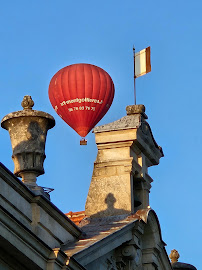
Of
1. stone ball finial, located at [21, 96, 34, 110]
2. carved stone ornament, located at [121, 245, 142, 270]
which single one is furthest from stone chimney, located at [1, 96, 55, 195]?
carved stone ornament, located at [121, 245, 142, 270]

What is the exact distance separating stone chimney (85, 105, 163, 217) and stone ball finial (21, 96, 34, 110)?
4.03m

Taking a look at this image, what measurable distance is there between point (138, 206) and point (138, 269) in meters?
2.05

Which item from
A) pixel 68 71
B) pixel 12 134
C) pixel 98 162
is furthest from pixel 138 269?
pixel 68 71

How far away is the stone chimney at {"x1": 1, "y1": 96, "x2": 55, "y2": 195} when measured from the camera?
2459cm

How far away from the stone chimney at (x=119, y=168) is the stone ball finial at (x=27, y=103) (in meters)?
4.03

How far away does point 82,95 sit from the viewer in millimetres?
42406

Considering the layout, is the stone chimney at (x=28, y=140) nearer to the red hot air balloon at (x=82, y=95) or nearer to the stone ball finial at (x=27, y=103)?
the stone ball finial at (x=27, y=103)

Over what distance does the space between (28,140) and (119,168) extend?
4.47 meters

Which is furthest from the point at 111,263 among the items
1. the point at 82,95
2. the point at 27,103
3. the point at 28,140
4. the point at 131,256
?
the point at 82,95

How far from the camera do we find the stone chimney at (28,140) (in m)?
24.6

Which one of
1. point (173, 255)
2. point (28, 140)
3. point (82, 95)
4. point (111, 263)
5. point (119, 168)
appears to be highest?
point (82, 95)

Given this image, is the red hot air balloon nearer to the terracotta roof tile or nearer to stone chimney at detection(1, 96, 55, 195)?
the terracotta roof tile

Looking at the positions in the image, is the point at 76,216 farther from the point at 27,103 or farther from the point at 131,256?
the point at 27,103

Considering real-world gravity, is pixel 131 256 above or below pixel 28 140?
below
